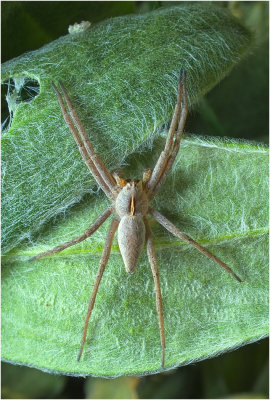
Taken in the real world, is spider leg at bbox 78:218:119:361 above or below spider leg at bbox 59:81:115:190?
below

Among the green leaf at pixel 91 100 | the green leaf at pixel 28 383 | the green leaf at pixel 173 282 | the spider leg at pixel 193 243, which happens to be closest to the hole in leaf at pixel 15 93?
the green leaf at pixel 91 100

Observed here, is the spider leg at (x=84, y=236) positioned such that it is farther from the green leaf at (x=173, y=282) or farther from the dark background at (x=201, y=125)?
the dark background at (x=201, y=125)

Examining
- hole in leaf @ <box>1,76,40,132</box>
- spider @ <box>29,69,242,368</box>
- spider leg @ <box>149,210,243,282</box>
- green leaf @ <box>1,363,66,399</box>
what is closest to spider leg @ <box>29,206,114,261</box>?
spider @ <box>29,69,242,368</box>

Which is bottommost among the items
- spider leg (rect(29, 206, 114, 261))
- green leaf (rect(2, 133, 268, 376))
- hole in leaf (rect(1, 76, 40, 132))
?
green leaf (rect(2, 133, 268, 376))

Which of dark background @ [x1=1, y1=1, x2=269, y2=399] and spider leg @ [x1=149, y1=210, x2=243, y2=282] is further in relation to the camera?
dark background @ [x1=1, y1=1, x2=269, y2=399]

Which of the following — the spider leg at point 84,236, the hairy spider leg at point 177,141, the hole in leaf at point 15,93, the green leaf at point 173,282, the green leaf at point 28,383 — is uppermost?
the hole in leaf at point 15,93

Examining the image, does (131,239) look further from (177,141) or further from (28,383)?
(28,383)

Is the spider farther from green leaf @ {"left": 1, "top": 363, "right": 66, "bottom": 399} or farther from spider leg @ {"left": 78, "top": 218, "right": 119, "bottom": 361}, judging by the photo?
green leaf @ {"left": 1, "top": 363, "right": 66, "bottom": 399}

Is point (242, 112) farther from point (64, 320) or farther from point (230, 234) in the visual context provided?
point (64, 320)

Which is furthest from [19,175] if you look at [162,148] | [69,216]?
[162,148]
